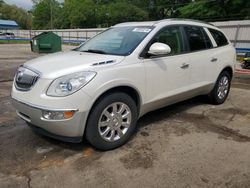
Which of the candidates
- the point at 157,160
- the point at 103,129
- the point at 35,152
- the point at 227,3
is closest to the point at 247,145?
the point at 157,160

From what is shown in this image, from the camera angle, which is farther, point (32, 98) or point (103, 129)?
point (103, 129)

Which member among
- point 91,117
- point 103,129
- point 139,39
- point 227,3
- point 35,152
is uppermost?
point 227,3

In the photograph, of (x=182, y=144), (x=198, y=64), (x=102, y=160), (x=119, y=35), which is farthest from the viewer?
(x=198, y=64)

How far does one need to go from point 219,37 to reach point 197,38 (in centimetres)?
96

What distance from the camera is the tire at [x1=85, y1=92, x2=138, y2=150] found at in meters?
3.22

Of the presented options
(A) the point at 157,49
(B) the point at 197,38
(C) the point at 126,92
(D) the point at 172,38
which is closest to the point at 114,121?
(C) the point at 126,92

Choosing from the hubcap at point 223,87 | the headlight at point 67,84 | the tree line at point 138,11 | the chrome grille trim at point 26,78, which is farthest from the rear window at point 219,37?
the tree line at point 138,11

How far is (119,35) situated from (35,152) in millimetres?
2180

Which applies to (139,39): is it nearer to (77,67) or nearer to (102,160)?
(77,67)

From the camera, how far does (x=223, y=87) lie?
570 centimetres

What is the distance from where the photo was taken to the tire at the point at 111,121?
3221 mm

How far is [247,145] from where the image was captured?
372 cm

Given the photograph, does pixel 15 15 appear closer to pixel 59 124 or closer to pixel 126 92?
pixel 126 92

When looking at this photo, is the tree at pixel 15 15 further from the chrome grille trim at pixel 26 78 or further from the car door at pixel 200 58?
the chrome grille trim at pixel 26 78
